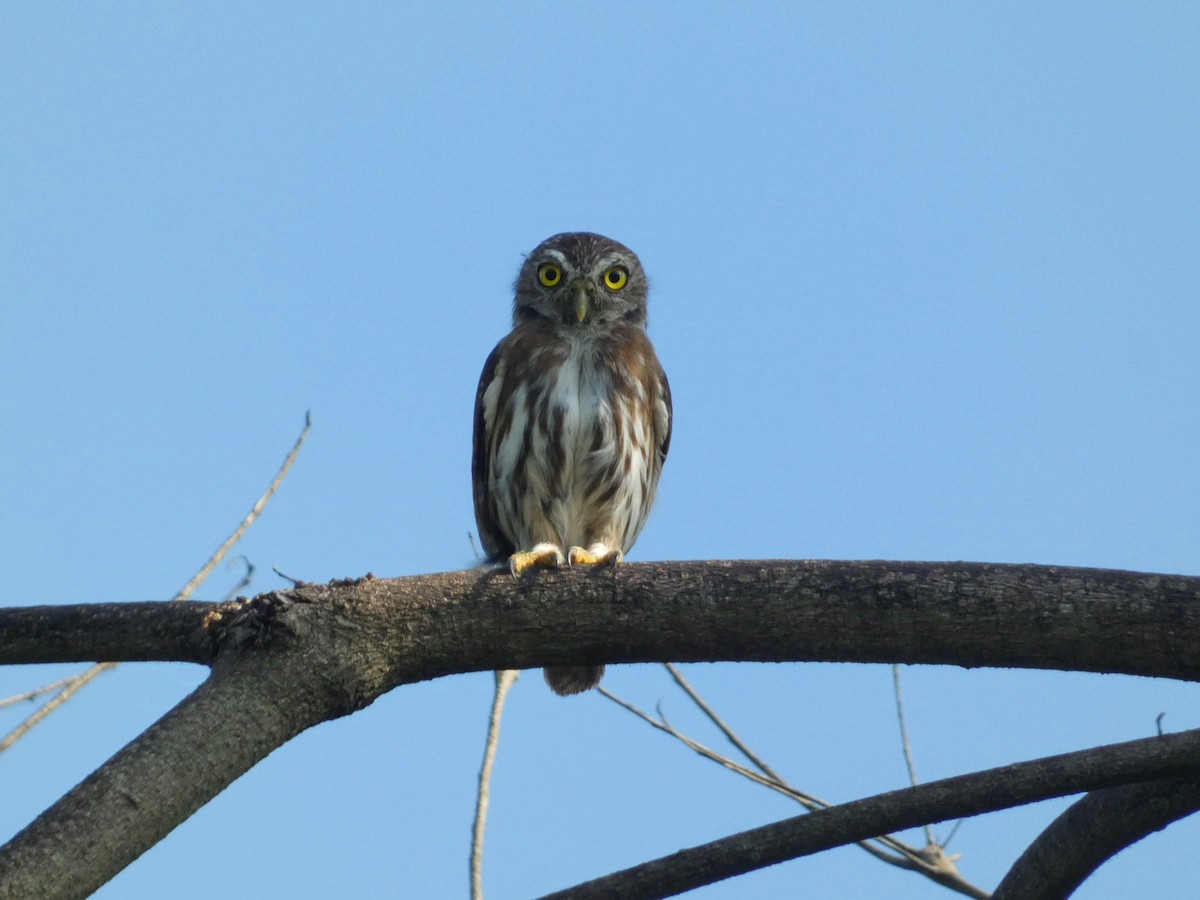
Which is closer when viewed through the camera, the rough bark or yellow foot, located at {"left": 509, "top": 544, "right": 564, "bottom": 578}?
the rough bark

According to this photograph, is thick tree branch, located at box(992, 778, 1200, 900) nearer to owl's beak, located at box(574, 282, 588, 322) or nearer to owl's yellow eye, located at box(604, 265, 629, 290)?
owl's beak, located at box(574, 282, 588, 322)

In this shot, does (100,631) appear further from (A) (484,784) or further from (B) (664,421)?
(B) (664,421)

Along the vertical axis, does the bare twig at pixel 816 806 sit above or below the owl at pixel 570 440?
below

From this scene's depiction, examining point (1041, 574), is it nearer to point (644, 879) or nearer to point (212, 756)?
point (644, 879)

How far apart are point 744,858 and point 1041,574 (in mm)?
989

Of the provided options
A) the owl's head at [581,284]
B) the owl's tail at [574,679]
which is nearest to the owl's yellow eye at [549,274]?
the owl's head at [581,284]

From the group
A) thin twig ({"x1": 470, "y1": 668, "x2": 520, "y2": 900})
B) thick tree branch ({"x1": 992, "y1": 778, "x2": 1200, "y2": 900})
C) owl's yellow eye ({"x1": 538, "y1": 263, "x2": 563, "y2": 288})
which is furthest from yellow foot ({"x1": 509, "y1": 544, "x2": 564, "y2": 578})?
owl's yellow eye ({"x1": 538, "y1": 263, "x2": 563, "y2": 288})

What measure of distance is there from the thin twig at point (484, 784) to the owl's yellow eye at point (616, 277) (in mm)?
2402

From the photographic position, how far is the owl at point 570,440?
214 inches

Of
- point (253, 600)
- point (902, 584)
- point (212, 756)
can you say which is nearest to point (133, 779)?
point (212, 756)

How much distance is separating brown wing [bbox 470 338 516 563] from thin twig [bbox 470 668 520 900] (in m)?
1.18

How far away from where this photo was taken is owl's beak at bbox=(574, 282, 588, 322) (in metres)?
6.20

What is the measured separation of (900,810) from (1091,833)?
0.66 m

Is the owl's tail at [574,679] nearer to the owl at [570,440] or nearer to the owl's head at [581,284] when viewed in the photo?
the owl at [570,440]
